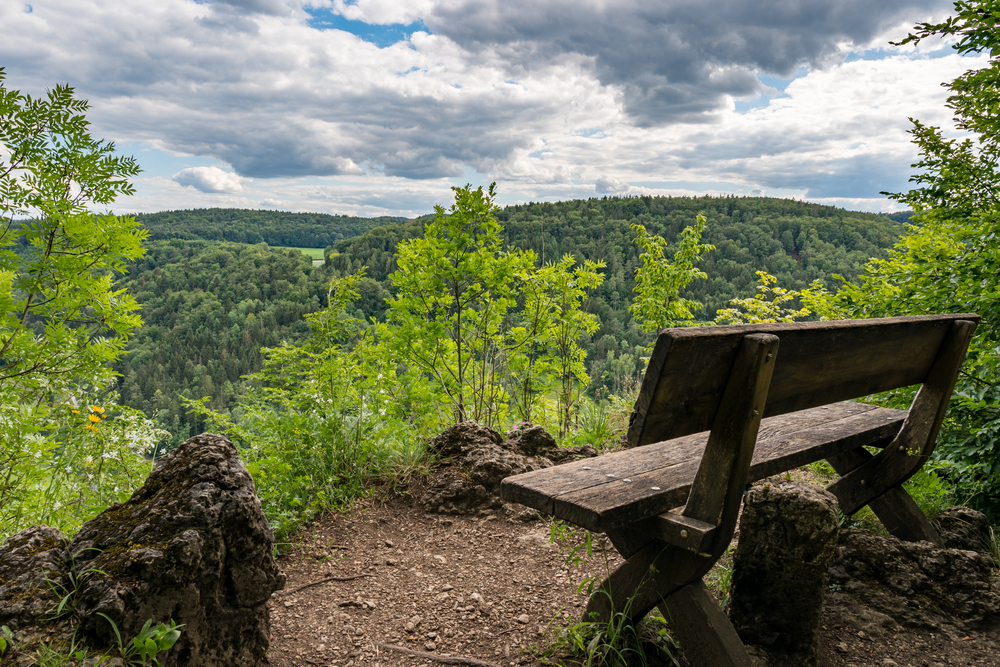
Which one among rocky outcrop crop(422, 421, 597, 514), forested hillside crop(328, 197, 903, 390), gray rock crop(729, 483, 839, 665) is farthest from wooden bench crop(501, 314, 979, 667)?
forested hillside crop(328, 197, 903, 390)

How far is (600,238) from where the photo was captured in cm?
5584

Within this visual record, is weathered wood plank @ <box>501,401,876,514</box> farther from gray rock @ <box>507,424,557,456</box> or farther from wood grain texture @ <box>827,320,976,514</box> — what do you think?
gray rock @ <box>507,424,557,456</box>

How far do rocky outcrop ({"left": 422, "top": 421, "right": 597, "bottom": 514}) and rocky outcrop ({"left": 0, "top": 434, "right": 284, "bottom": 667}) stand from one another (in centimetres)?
183

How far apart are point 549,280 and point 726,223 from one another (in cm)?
5836

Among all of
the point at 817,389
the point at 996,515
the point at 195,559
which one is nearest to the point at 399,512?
the point at 195,559

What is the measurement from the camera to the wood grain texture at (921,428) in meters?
2.55

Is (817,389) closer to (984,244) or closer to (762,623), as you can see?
(762,623)

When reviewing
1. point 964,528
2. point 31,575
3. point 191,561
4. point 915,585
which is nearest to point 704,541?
point 915,585

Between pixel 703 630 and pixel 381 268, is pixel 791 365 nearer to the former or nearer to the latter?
pixel 703 630

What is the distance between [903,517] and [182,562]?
3.21m

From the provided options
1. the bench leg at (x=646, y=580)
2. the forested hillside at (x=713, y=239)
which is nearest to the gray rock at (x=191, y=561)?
the bench leg at (x=646, y=580)

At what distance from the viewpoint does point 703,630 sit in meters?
1.78

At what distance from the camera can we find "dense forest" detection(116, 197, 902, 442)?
1752 inches

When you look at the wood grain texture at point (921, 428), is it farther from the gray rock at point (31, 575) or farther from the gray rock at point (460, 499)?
the gray rock at point (31, 575)
